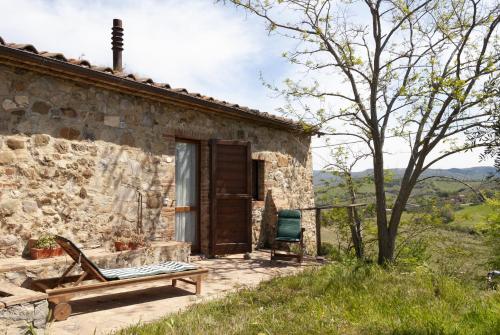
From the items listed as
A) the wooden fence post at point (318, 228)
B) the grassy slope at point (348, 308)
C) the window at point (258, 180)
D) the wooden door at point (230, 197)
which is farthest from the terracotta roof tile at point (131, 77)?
the grassy slope at point (348, 308)

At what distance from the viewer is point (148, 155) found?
6.62m

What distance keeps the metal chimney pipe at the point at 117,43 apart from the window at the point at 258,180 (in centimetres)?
348

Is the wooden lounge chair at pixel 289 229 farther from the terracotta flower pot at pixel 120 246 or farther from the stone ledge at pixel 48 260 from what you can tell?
the terracotta flower pot at pixel 120 246

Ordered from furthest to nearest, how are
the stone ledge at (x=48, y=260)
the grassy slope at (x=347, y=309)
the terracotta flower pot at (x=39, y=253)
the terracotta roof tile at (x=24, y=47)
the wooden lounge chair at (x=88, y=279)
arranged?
1. the terracotta flower pot at (x=39, y=253)
2. the terracotta roof tile at (x=24, y=47)
3. the stone ledge at (x=48, y=260)
4. the wooden lounge chair at (x=88, y=279)
5. the grassy slope at (x=347, y=309)

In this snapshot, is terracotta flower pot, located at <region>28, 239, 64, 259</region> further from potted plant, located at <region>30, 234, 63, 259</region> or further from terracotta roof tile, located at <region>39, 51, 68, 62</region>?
terracotta roof tile, located at <region>39, 51, 68, 62</region>

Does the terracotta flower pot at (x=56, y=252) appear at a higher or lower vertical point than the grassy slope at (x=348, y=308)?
higher

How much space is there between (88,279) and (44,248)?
0.82 m

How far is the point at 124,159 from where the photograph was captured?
627 centimetres

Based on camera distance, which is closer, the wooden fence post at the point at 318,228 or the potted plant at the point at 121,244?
the potted plant at the point at 121,244

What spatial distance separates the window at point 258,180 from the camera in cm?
911

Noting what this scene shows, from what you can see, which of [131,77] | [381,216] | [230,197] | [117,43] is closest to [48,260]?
[131,77]

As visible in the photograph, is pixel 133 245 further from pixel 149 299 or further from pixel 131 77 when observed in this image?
pixel 131 77

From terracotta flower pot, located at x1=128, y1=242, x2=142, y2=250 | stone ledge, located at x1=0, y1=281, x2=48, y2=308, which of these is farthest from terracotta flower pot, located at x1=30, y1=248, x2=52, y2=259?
stone ledge, located at x1=0, y1=281, x2=48, y2=308

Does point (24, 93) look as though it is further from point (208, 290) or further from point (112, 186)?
point (208, 290)
